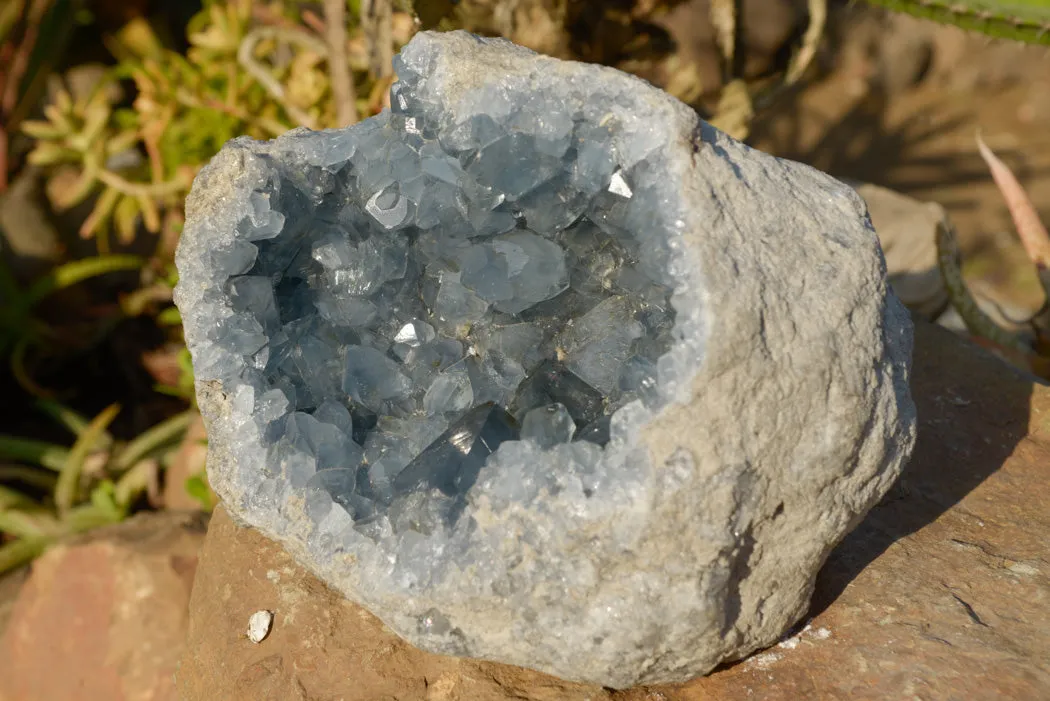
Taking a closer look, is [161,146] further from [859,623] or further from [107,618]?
[859,623]

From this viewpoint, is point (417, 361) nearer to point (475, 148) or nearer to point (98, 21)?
point (475, 148)

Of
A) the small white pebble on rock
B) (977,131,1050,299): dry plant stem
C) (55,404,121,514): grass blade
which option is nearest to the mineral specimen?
the small white pebble on rock

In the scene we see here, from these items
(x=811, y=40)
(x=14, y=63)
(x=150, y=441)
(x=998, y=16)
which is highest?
(x=998, y=16)

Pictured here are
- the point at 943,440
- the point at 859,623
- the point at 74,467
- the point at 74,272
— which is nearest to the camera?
the point at 859,623

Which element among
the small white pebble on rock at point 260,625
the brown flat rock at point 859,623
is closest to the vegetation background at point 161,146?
the brown flat rock at point 859,623

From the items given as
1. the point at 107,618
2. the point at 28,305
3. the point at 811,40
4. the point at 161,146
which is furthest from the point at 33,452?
the point at 811,40

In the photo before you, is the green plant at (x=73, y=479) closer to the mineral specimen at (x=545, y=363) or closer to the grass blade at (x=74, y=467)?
the grass blade at (x=74, y=467)

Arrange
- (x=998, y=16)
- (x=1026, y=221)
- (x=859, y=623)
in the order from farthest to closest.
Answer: (x=1026, y=221), (x=998, y=16), (x=859, y=623)
